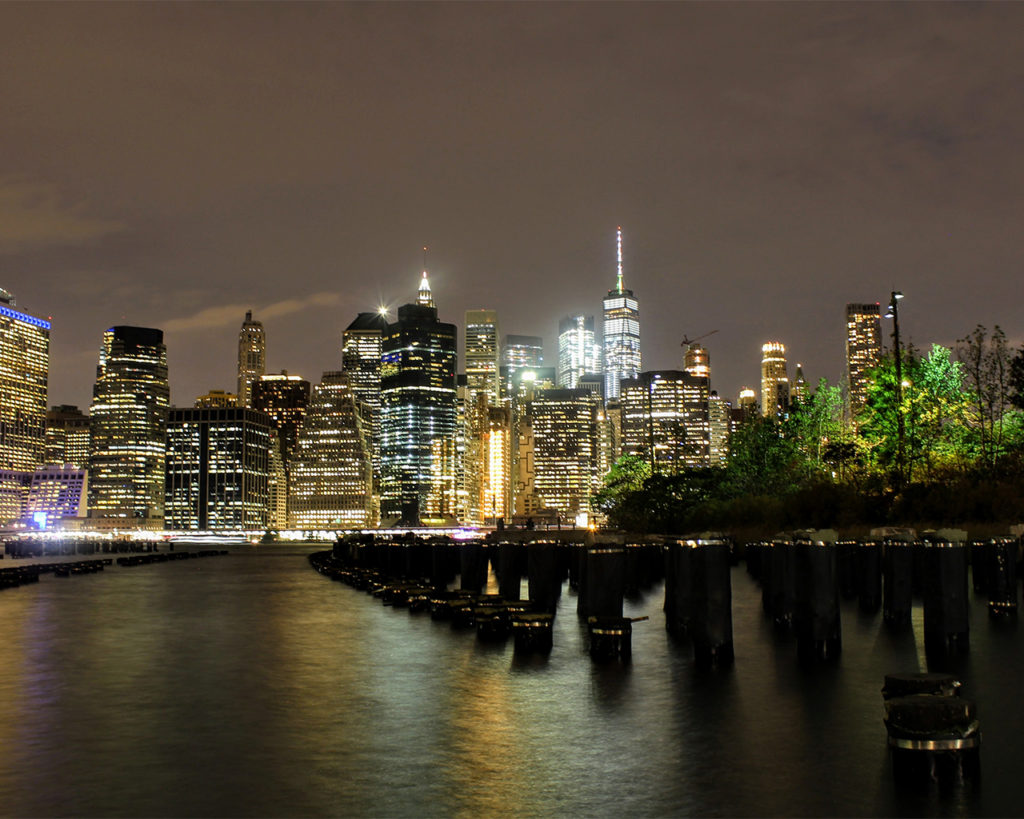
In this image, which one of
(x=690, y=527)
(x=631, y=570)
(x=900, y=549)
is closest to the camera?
(x=900, y=549)

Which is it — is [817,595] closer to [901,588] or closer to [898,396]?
[901,588]

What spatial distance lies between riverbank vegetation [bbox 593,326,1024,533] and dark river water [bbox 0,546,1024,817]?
22.9 m

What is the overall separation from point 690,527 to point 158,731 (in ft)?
223

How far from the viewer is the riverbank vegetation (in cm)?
4866

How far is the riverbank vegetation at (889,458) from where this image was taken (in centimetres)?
4866

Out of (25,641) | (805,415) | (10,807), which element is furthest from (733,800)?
(805,415)

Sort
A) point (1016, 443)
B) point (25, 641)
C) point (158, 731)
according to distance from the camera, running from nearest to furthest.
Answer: point (158, 731) < point (25, 641) < point (1016, 443)

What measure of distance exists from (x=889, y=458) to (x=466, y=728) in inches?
2245

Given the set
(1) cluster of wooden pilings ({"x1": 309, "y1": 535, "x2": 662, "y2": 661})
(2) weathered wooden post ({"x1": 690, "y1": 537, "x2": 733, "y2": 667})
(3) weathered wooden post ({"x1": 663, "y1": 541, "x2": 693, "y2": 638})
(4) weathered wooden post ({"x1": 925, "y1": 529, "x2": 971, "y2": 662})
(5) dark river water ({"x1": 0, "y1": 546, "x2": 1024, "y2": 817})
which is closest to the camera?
(5) dark river water ({"x1": 0, "y1": 546, "x2": 1024, "y2": 817})

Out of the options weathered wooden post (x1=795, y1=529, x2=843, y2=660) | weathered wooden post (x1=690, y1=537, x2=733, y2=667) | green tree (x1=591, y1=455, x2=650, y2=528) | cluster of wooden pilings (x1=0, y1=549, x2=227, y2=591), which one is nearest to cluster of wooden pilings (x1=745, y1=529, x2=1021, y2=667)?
weathered wooden post (x1=795, y1=529, x2=843, y2=660)

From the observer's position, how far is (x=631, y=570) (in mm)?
40656

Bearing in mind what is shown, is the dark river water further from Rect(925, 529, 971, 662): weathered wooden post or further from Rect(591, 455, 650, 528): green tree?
Rect(591, 455, 650, 528): green tree

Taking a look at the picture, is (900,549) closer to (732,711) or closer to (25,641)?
(732,711)

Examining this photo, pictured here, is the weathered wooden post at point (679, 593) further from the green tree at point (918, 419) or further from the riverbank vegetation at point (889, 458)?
the green tree at point (918, 419)
